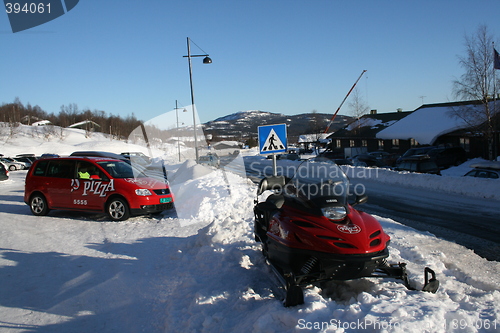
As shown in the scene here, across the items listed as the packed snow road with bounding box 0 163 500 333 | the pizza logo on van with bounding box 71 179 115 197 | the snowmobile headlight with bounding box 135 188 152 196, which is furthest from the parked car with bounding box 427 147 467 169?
the pizza logo on van with bounding box 71 179 115 197

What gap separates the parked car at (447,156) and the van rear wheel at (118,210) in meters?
24.4

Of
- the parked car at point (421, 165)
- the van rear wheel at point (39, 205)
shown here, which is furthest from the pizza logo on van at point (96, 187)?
the parked car at point (421, 165)

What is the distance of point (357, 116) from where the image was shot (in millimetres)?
57969

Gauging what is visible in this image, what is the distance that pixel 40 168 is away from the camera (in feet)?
36.9

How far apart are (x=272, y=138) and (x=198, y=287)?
5.49 metres

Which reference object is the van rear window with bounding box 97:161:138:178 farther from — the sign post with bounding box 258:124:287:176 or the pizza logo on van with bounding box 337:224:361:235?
the pizza logo on van with bounding box 337:224:361:235

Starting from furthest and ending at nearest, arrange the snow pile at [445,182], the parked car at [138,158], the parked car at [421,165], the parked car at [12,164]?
the parked car at [12,164] → the parked car at [138,158] → the parked car at [421,165] → the snow pile at [445,182]

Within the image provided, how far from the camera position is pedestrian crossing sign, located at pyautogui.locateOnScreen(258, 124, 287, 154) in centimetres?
983

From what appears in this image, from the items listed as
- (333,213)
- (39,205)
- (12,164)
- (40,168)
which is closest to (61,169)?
(40,168)

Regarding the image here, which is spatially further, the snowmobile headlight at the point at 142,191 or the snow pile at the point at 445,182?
the snow pile at the point at 445,182

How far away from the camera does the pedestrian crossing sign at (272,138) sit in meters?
9.83

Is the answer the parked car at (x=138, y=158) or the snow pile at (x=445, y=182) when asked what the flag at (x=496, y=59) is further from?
the parked car at (x=138, y=158)

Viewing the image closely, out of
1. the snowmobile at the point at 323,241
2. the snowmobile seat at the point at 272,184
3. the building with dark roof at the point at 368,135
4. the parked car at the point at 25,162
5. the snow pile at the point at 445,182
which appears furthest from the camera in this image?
the building with dark roof at the point at 368,135

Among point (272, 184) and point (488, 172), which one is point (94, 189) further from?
point (488, 172)
